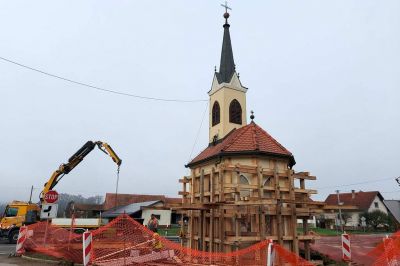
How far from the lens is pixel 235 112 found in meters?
22.7

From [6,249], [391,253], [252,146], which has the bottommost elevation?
[6,249]

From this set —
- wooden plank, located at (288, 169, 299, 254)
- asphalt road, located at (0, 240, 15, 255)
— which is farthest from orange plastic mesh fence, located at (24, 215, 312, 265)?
asphalt road, located at (0, 240, 15, 255)

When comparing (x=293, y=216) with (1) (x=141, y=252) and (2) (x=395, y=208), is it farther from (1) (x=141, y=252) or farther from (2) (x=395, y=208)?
(2) (x=395, y=208)

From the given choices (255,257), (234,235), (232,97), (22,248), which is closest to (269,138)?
(232,97)

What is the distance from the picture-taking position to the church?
44.2ft

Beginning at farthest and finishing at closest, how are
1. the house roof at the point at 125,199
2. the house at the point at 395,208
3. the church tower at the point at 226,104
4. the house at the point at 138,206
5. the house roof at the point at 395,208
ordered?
the house roof at the point at 125,199, the house at the point at 138,206, the house at the point at 395,208, the house roof at the point at 395,208, the church tower at the point at 226,104

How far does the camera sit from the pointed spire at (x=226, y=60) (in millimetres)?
24122

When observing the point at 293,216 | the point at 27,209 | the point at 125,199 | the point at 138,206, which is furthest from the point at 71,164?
the point at 125,199

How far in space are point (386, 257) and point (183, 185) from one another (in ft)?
35.8

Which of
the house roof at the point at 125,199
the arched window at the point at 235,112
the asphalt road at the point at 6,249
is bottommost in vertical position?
the asphalt road at the point at 6,249

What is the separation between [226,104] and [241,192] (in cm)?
842

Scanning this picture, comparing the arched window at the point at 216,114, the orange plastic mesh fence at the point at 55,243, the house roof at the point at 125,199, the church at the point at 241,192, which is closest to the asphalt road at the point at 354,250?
the church at the point at 241,192

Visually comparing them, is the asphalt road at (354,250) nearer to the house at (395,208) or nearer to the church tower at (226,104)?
the house at (395,208)

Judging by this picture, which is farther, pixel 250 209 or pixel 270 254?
pixel 250 209
